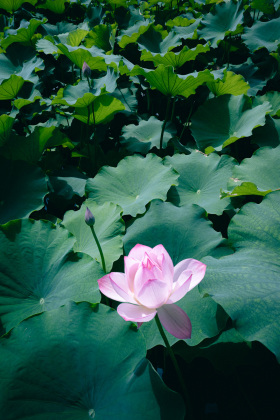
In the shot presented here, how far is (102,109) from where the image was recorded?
6.16ft

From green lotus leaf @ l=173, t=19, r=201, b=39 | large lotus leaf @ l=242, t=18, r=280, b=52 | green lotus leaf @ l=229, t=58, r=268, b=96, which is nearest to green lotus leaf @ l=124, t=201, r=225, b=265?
green lotus leaf @ l=229, t=58, r=268, b=96

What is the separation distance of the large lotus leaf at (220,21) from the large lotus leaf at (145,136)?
800mm

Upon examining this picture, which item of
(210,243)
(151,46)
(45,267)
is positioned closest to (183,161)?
(210,243)

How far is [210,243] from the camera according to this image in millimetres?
1209

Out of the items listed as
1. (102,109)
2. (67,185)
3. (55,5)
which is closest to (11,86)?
(102,109)

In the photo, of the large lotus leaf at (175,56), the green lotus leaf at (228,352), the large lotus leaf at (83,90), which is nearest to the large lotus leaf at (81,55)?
the large lotus leaf at (83,90)

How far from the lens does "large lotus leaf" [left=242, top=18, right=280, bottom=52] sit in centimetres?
233

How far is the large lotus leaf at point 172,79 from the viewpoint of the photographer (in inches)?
69.7

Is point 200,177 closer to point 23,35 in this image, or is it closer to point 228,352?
point 228,352

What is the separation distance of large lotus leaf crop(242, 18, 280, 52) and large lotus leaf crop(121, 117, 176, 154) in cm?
90

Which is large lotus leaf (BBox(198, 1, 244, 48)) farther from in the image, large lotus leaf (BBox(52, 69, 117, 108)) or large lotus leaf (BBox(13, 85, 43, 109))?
large lotus leaf (BBox(13, 85, 43, 109))

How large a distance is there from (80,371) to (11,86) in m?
1.79

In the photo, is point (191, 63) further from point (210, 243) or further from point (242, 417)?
point (242, 417)

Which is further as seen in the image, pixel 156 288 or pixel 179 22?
pixel 179 22
